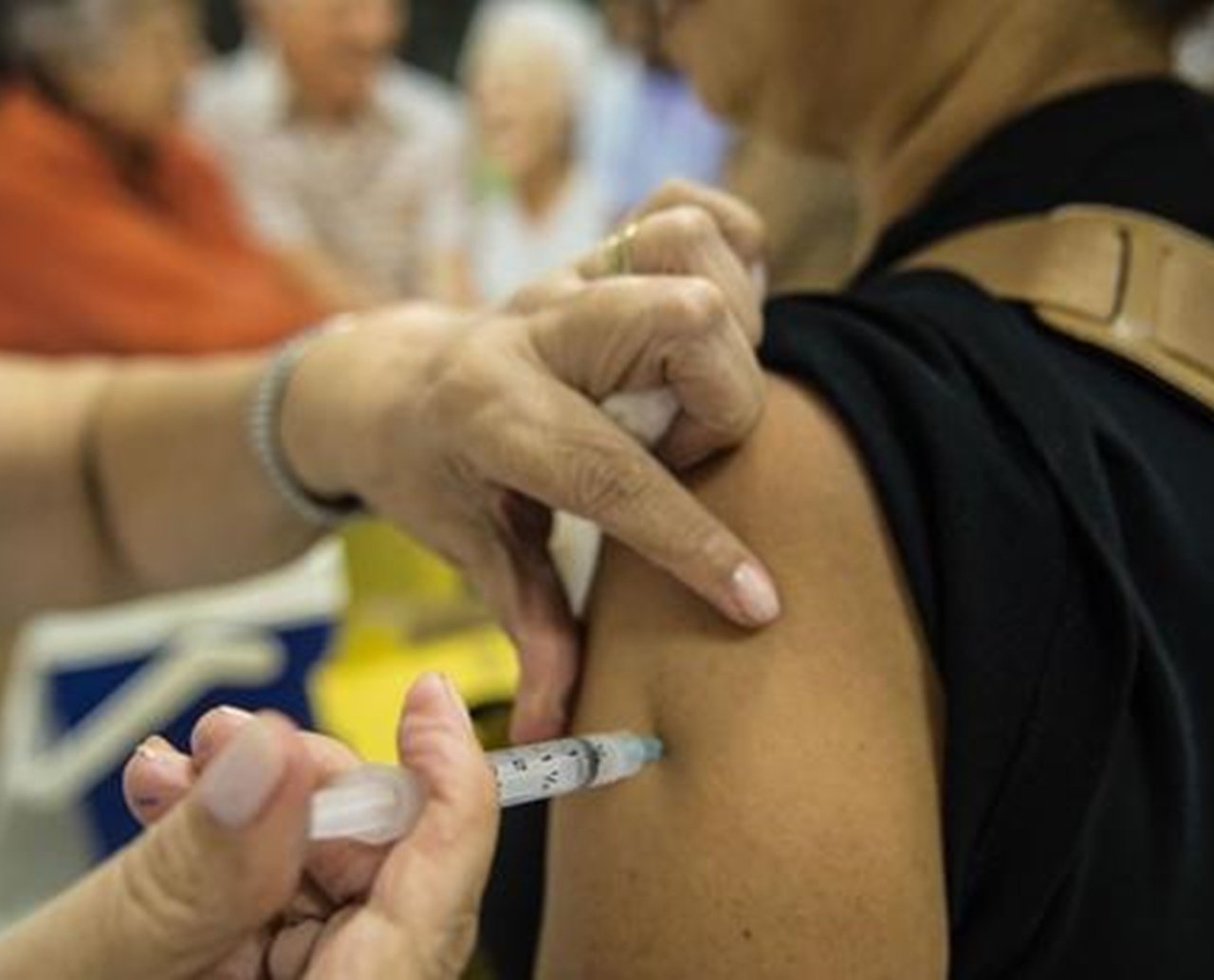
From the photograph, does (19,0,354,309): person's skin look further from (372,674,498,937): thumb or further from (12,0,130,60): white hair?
Result: (372,674,498,937): thumb

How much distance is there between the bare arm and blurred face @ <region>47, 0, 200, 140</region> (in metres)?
1.92

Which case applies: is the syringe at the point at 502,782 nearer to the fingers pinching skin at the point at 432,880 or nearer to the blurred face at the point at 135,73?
the fingers pinching skin at the point at 432,880

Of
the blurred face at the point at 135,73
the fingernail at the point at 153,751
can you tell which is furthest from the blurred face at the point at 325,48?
the fingernail at the point at 153,751

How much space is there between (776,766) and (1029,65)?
1.56 feet

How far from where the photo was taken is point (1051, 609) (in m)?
0.71

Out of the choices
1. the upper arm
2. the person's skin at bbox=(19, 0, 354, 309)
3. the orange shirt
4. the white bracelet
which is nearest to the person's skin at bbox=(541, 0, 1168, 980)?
the upper arm

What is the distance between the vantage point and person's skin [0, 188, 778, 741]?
0.77 m

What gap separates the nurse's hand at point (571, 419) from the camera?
0.76 meters

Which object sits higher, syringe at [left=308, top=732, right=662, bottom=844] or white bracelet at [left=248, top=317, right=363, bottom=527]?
syringe at [left=308, top=732, right=662, bottom=844]

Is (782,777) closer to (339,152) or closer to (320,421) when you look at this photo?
(320,421)

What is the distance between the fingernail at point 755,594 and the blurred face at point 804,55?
0.40 meters

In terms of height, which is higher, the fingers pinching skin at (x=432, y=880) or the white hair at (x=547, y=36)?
the fingers pinching skin at (x=432, y=880)

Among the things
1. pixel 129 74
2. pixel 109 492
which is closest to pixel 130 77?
pixel 129 74

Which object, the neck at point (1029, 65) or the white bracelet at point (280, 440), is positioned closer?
the neck at point (1029, 65)
